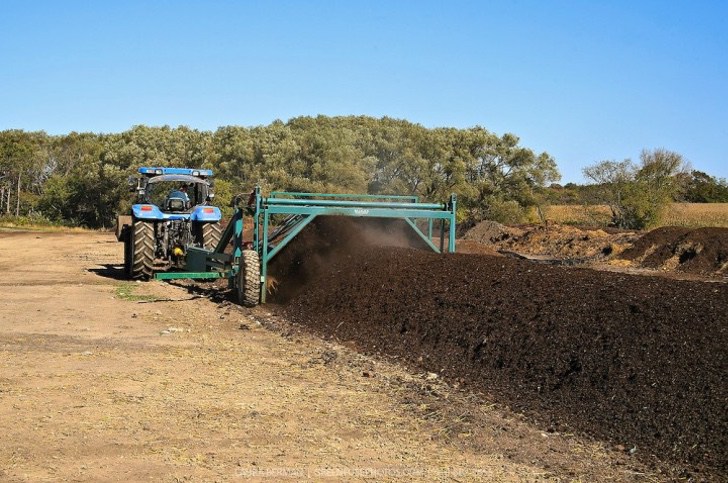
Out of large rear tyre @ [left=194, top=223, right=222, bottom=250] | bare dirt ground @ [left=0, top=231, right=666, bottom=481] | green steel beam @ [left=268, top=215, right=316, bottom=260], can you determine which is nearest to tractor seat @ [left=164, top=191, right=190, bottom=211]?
large rear tyre @ [left=194, top=223, right=222, bottom=250]

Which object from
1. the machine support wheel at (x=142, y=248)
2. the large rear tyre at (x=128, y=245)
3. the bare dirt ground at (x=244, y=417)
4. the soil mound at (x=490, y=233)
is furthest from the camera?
the soil mound at (x=490, y=233)

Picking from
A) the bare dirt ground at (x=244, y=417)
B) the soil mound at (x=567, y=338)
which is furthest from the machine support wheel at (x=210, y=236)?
the bare dirt ground at (x=244, y=417)

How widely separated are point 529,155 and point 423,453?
37982 millimetres

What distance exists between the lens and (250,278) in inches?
461

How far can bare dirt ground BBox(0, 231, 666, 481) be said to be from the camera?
16.0 ft

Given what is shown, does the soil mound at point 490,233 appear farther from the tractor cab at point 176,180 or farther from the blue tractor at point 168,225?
the blue tractor at point 168,225

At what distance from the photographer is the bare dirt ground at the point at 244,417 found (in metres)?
4.87

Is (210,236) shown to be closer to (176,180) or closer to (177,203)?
(177,203)

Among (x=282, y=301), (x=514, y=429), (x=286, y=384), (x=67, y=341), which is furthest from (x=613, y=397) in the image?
(x=282, y=301)

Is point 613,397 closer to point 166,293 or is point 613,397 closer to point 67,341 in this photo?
point 67,341

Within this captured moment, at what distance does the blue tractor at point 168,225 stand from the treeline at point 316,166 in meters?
22.0

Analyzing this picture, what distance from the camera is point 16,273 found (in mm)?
17578

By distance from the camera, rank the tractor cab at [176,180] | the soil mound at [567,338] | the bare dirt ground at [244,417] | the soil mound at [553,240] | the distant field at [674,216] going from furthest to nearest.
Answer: the distant field at [674,216] < the soil mound at [553,240] < the tractor cab at [176,180] < the soil mound at [567,338] < the bare dirt ground at [244,417]

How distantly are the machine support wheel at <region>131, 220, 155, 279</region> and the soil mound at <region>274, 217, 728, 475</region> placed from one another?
4976mm
